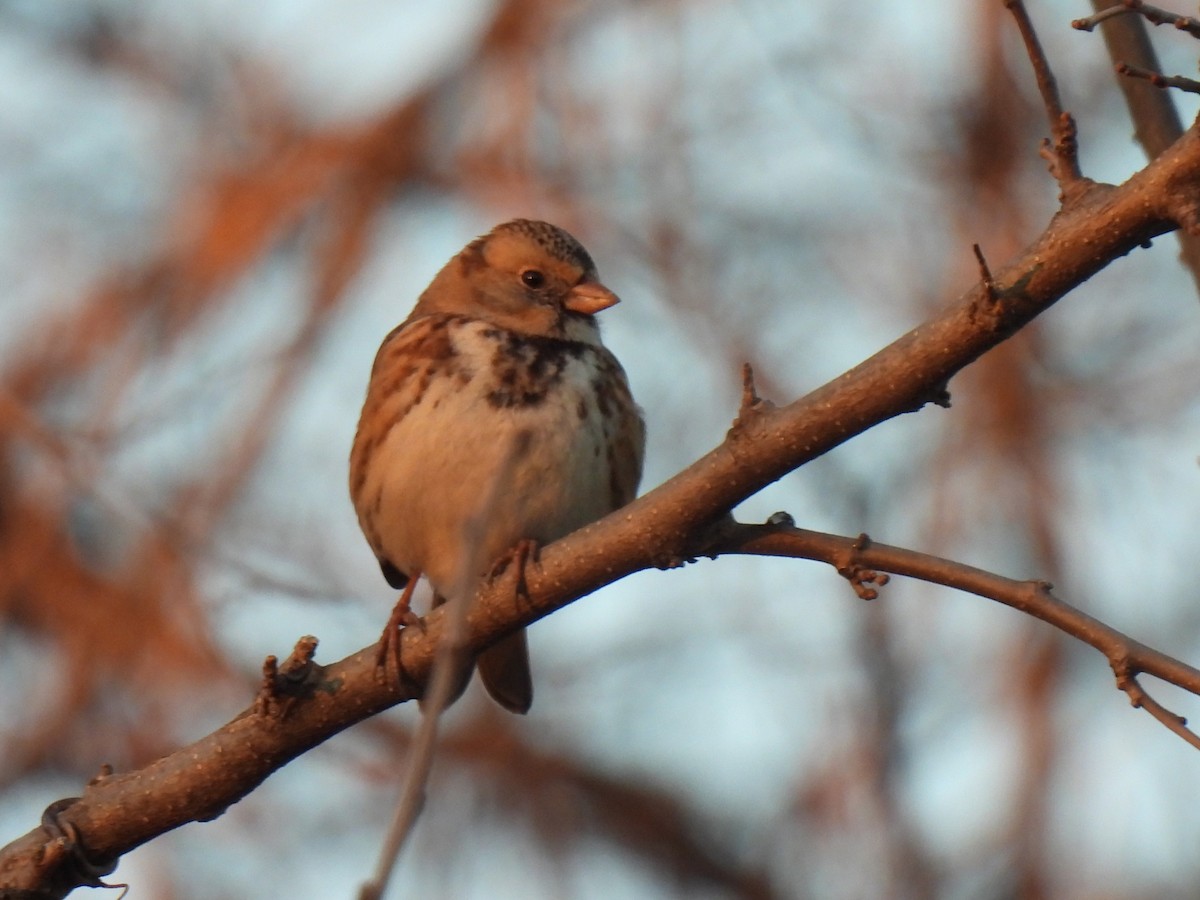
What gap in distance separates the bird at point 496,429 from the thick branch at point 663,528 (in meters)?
0.54

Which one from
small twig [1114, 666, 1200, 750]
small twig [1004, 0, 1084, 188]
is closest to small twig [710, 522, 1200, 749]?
small twig [1114, 666, 1200, 750]

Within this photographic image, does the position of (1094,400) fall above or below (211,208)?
below

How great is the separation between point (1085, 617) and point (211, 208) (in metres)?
5.60

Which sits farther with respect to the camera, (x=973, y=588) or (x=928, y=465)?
(x=928, y=465)

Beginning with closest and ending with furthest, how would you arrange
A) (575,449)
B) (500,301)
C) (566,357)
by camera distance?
(575,449), (566,357), (500,301)

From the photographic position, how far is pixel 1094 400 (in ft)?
24.5

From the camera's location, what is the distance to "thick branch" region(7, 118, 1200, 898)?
2.78 metres

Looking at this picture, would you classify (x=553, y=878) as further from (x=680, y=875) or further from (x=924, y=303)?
(x=924, y=303)

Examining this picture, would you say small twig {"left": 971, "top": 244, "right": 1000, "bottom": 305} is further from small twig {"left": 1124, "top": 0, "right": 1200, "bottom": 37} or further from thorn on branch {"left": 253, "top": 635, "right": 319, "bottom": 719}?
thorn on branch {"left": 253, "top": 635, "right": 319, "bottom": 719}

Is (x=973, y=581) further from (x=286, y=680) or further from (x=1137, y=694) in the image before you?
(x=286, y=680)

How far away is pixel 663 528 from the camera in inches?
121

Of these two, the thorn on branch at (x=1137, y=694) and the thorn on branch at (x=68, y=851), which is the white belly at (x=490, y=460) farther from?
the thorn on branch at (x=1137, y=694)

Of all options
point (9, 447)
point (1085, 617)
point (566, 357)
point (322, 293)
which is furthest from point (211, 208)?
point (1085, 617)

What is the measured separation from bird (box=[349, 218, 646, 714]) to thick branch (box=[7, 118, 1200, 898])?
0.54 m
